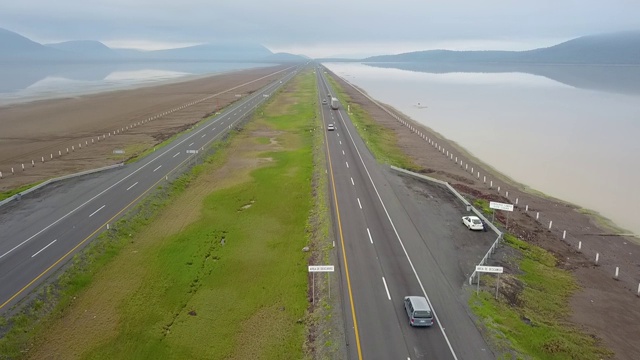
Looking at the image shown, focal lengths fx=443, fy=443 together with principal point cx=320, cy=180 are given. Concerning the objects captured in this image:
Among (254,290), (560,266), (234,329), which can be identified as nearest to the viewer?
(234,329)

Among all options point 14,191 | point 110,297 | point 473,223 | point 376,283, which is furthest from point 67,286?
point 473,223

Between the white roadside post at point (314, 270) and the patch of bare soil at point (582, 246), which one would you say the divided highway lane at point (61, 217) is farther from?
the patch of bare soil at point (582, 246)

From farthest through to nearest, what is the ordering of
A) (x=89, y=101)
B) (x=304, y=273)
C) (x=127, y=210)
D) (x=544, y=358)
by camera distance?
1. (x=89, y=101)
2. (x=127, y=210)
3. (x=304, y=273)
4. (x=544, y=358)

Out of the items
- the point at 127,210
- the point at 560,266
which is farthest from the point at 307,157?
the point at 560,266

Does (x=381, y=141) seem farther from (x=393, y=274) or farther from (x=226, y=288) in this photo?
(x=226, y=288)

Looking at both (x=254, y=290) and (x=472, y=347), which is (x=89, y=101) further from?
(x=472, y=347)

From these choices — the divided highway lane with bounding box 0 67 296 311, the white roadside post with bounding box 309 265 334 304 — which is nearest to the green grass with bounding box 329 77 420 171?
the divided highway lane with bounding box 0 67 296 311

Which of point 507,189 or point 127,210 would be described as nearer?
point 127,210
